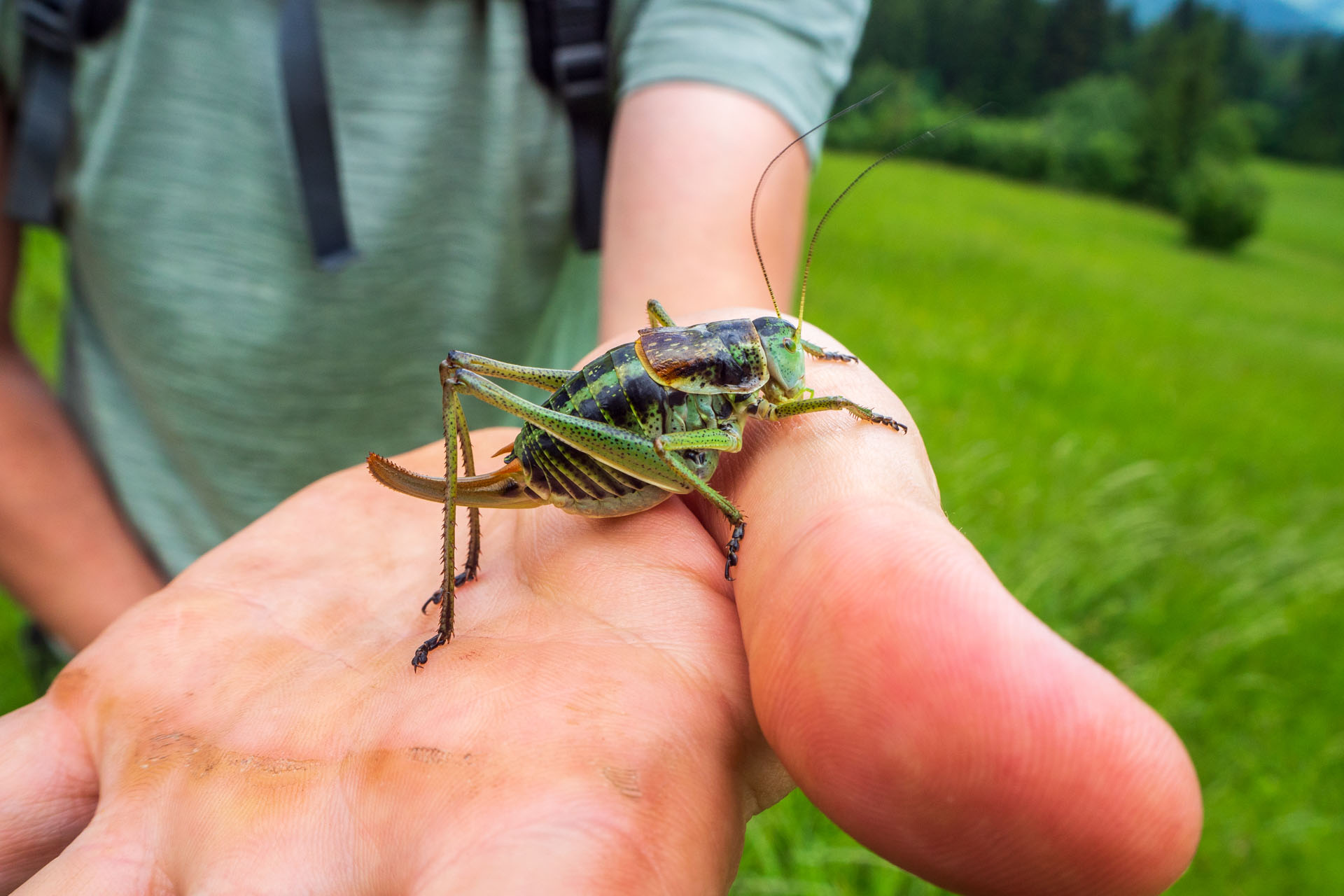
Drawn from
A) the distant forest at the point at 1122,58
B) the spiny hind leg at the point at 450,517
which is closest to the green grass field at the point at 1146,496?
the spiny hind leg at the point at 450,517

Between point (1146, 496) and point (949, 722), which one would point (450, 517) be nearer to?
point (949, 722)

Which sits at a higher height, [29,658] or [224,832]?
[224,832]

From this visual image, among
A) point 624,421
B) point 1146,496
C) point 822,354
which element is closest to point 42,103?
point 624,421

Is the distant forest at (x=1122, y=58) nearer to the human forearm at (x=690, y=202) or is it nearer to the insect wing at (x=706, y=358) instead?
the human forearm at (x=690, y=202)

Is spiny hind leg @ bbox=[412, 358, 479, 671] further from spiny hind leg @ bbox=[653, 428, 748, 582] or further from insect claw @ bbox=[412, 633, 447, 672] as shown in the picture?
spiny hind leg @ bbox=[653, 428, 748, 582]

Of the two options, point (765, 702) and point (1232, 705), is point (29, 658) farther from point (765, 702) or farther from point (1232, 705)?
point (1232, 705)

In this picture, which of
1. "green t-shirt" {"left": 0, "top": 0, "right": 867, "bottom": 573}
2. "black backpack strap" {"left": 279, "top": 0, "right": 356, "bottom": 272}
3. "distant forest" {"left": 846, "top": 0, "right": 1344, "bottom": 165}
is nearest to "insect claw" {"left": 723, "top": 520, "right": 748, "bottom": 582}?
"green t-shirt" {"left": 0, "top": 0, "right": 867, "bottom": 573}

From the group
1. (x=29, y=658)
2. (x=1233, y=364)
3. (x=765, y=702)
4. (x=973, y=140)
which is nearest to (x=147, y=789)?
(x=765, y=702)
